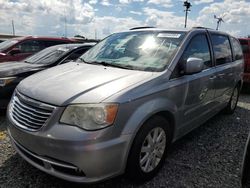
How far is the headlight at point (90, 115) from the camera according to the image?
Result: 2.35m

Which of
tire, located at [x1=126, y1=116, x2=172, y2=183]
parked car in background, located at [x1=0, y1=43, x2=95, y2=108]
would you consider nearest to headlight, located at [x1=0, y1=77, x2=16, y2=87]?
parked car in background, located at [x1=0, y1=43, x2=95, y2=108]

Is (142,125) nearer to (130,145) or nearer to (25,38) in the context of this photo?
(130,145)

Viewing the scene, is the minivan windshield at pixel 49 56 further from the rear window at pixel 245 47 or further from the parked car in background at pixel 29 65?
the rear window at pixel 245 47

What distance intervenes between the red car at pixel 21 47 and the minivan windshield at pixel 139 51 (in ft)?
12.9

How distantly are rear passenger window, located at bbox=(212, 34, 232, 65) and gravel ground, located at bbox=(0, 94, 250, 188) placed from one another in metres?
1.27

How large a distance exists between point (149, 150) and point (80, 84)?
1.03 m

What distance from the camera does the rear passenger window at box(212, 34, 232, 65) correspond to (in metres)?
4.33

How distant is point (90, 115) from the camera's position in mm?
2365

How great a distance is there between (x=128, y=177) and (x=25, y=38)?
605 cm

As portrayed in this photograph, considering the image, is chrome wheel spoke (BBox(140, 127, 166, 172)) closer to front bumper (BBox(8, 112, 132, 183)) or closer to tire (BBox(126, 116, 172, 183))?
tire (BBox(126, 116, 172, 183))

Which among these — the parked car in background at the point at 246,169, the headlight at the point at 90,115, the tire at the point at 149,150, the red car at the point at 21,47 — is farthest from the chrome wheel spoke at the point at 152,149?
the red car at the point at 21,47

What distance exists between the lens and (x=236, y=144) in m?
4.17

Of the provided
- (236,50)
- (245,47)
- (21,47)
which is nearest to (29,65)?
(21,47)

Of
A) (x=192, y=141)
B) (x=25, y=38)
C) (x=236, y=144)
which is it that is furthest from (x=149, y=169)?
(x=25, y=38)
